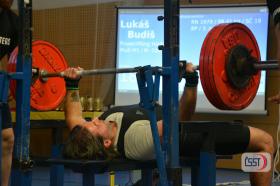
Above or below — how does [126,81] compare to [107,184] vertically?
above

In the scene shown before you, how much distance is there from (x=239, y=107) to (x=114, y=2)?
A: 3048mm

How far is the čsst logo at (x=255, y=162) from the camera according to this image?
231 centimetres

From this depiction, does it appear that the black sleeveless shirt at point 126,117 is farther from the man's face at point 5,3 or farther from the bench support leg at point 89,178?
the man's face at point 5,3

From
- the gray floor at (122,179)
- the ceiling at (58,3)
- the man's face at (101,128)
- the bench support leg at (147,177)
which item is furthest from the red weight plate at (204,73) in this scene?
the ceiling at (58,3)

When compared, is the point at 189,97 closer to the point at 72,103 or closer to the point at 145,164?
the point at 145,164

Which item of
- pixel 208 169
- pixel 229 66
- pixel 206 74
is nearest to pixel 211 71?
pixel 206 74

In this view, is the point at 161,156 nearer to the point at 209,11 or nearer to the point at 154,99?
the point at 154,99

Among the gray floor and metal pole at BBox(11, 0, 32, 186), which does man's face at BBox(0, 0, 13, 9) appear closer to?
metal pole at BBox(11, 0, 32, 186)

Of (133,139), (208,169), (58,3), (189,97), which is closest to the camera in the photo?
(208,169)

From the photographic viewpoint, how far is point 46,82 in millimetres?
3236

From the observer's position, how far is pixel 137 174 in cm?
362

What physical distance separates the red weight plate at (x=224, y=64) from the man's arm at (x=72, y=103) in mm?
802

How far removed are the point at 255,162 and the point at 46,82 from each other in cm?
149

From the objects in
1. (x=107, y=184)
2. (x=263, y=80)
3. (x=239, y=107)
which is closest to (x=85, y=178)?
(x=239, y=107)
